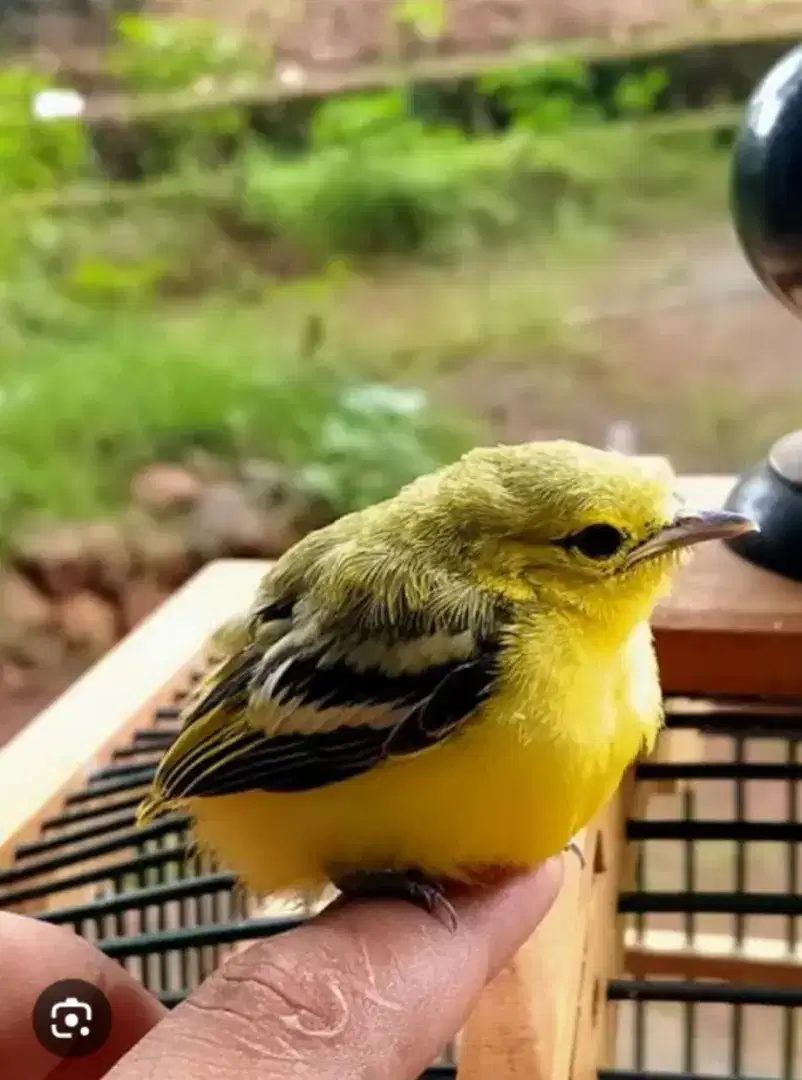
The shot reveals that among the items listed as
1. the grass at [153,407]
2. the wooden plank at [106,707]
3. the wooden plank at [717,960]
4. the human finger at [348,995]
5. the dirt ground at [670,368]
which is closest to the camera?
the human finger at [348,995]

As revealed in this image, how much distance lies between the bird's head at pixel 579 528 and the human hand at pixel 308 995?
0.15 m

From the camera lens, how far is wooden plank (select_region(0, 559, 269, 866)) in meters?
1.00

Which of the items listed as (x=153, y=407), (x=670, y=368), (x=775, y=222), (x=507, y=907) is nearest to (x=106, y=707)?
(x=507, y=907)

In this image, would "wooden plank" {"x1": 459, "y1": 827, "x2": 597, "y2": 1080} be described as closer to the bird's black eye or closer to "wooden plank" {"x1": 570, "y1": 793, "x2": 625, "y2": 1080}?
"wooden plank" {"x1": 570, "y1": 793, "x2": 625, "y2": 1080}

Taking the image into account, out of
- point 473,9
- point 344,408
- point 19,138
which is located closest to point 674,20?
point 473,9

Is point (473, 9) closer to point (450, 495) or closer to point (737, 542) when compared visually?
point (737, 542)

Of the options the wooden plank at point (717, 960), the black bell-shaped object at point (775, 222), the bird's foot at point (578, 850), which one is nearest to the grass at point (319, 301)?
the wooden plank at point (717, 960)

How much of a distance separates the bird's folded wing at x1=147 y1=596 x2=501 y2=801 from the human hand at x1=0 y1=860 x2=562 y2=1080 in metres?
0.08

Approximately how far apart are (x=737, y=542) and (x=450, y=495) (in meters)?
0.28

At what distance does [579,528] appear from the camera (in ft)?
2.20

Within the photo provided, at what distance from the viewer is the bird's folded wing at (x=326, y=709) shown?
656 mm

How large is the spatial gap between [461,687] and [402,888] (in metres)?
0.11

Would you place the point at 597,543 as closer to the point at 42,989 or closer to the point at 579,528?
the point at 579,528

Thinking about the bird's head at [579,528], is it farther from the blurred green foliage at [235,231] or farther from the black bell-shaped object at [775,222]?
the blurred green foliage at [235,231]
